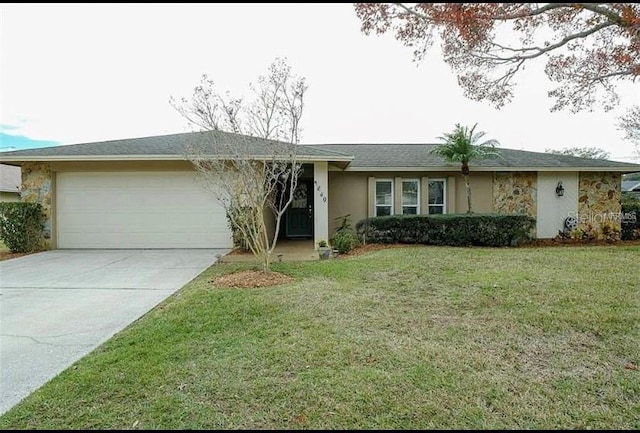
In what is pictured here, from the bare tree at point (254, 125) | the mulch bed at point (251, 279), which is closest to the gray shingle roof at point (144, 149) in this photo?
the bare tree at point (254, 125)

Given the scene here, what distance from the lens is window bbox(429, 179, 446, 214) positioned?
13.7 m

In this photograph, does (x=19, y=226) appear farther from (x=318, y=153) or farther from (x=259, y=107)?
(x=318, y=153)

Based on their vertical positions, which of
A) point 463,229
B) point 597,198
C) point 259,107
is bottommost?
point 463,229

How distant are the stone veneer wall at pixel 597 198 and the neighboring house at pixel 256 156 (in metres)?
0.04

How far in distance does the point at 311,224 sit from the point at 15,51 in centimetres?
1082

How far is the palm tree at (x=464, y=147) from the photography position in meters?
12.2

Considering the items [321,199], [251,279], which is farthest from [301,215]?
[251,279]

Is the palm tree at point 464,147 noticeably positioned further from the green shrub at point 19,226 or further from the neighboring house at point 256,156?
the green shrub at point 19,226

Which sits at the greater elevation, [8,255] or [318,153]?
[318,153]

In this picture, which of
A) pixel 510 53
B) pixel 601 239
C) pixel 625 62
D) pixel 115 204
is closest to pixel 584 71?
pixel 625 62

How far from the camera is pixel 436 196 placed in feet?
45.0

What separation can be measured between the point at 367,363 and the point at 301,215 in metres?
12.3

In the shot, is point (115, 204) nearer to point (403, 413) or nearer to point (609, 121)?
point (403, 413)

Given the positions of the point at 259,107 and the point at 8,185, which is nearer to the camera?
the point at 259,107
